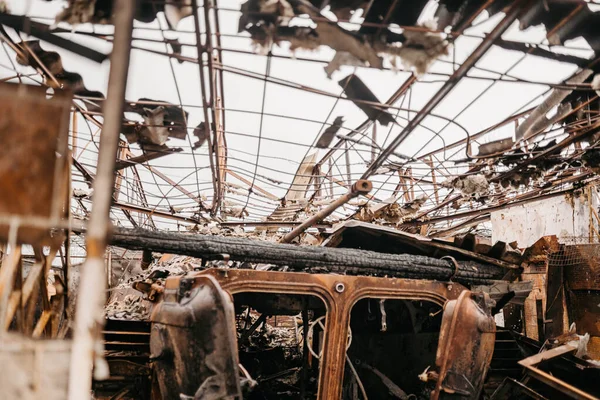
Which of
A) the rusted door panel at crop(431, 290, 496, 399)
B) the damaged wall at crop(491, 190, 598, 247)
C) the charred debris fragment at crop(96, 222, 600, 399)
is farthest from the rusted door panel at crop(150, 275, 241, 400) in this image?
the damaged wall at crop(491, 190, 598, 247)

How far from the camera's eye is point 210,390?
3230mm

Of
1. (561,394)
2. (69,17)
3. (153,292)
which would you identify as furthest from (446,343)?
(69,17)

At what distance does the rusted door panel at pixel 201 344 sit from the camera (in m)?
3.28

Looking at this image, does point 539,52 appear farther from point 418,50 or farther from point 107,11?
point 107,11

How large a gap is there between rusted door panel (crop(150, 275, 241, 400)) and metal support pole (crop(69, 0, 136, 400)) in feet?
5.85

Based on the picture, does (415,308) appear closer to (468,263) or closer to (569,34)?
(468,263)

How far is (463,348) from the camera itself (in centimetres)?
402

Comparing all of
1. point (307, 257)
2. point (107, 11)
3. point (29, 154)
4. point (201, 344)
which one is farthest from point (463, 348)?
point (107, 11)

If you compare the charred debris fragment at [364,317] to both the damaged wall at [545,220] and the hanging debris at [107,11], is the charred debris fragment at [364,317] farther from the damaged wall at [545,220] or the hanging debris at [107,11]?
the damaged wall at [545,220]

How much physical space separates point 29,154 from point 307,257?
108 inches

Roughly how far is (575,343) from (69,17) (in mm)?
5832

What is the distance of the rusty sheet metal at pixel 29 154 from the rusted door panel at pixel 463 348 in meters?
3.54

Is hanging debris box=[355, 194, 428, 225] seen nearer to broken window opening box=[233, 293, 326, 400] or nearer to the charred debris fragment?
the charred debris fragment

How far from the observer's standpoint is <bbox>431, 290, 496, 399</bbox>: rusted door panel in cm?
392
